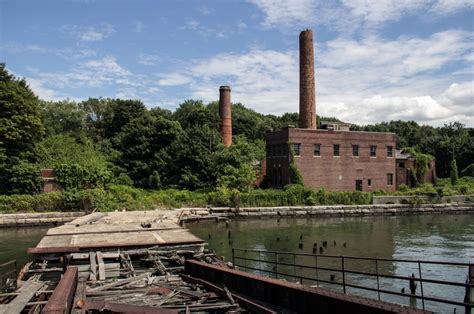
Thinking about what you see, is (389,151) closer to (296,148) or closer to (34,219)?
(296,148)

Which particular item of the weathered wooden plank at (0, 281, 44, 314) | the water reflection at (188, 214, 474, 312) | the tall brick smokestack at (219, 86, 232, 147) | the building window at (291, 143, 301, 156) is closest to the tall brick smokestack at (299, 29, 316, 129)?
the building window at (291, 143, 301, 156)

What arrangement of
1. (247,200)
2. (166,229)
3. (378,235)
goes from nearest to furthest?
(166,229) → (378,235) → (247,200)

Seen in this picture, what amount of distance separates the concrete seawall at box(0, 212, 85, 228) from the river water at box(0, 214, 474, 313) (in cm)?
177

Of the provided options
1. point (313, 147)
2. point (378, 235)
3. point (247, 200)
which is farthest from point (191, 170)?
point (378, 235)

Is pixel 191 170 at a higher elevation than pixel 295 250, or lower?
higher

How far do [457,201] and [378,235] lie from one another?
22.0m

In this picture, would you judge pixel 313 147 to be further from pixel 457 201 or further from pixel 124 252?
pixel 124 252

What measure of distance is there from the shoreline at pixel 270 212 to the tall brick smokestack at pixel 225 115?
61.3ft

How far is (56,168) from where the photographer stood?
4547 cm

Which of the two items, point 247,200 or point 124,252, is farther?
point 247,200

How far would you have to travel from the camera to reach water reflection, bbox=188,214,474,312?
1870 centimetres

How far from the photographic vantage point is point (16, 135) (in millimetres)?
44938

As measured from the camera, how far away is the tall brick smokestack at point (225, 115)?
199 feet

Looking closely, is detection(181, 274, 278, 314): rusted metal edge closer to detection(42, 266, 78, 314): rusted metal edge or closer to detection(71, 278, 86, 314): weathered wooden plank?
detection(71, 278, 86, 314): weathered wooden plank
